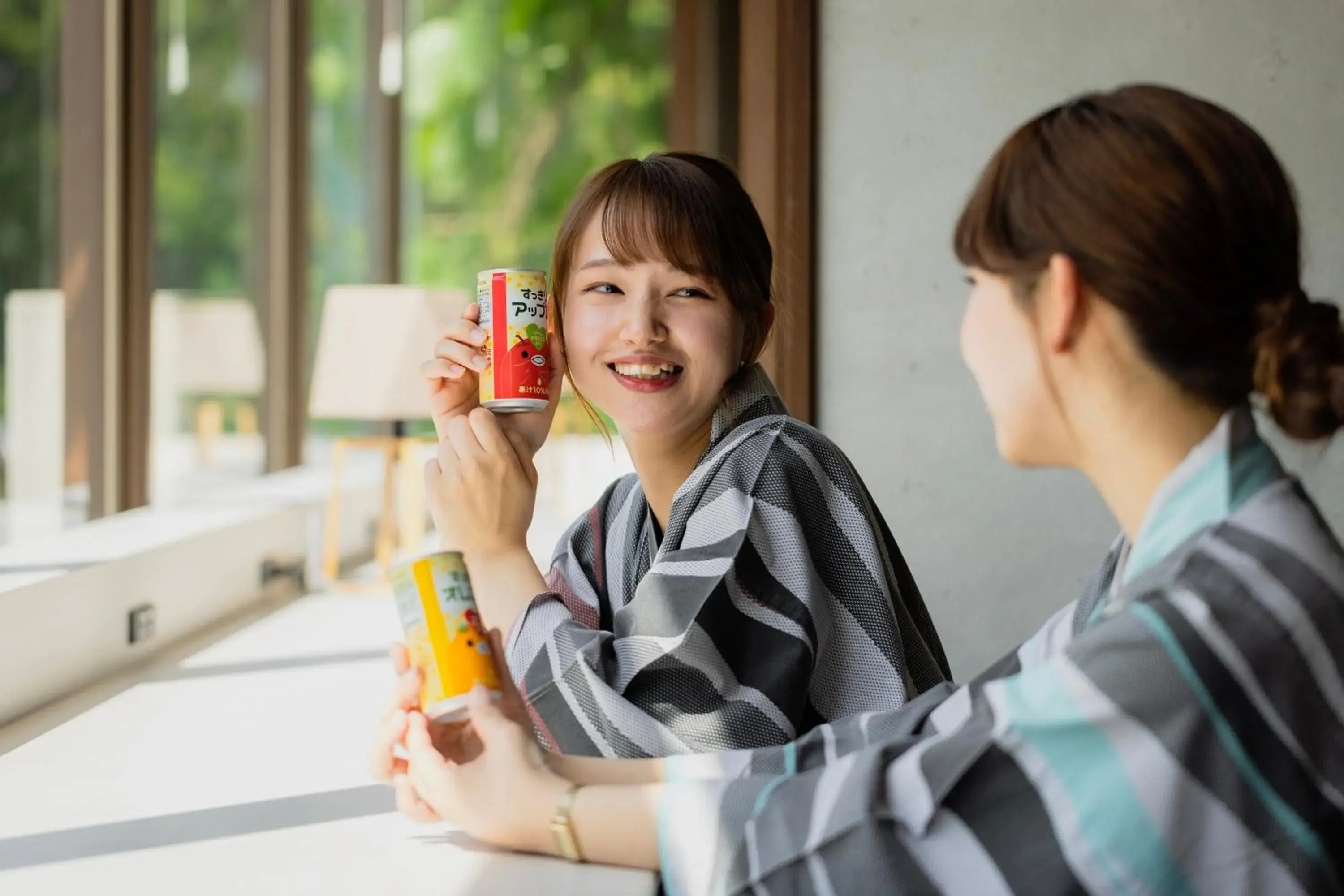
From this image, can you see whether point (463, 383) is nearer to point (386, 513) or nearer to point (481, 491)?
point (481, 491)

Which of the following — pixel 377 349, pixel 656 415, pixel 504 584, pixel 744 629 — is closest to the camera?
pixel 744 629

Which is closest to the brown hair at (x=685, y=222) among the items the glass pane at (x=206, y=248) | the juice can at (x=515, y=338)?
the juice can at (x=515, y=338)

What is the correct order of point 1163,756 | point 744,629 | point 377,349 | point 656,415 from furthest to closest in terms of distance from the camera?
point 377,349 → point 656,415 → point 744,629 → point 1163,756

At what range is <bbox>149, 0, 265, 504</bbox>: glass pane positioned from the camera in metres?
2.78

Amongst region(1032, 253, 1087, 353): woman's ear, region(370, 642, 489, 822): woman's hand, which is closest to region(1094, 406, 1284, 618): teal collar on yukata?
region(1032, 253, 1087, 353): woman's ear

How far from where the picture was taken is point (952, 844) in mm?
783

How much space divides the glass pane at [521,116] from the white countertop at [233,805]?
13.3 feet

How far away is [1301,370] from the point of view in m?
0.82

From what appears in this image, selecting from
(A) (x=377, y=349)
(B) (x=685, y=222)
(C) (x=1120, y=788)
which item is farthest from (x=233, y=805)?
(A) (x=377, y=349)

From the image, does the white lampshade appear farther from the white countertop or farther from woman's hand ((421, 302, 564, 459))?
woman's hand ((421, 302, 564, 459))

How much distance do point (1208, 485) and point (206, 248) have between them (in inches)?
104

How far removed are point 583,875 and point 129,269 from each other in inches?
76.8

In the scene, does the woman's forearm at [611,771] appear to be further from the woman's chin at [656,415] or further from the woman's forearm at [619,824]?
the woman's chin at [656,415]

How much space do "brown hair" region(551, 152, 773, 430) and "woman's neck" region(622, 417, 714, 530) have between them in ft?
0.29
